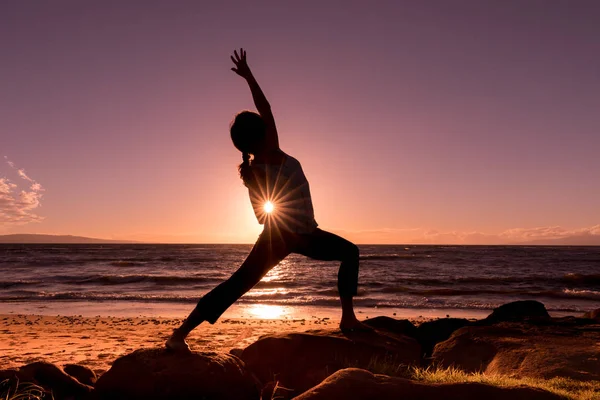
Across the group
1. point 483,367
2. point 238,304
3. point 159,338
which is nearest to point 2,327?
point 159,338

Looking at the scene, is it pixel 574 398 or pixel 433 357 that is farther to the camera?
pixel 433 357

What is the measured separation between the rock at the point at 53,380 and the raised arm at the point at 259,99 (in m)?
2.70

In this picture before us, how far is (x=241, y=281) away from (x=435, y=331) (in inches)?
162

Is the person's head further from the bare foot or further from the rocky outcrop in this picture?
the rocky outcrop

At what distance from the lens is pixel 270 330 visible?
1174 cm

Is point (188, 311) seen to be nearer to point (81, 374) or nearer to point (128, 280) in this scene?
point (81, 374)

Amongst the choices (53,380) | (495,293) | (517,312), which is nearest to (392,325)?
(517,312)

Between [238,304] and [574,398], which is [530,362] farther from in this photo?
[238,304]

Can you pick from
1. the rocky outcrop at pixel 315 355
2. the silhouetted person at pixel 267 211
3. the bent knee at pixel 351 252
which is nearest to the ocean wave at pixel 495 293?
the rocky outcrop at pixel 315 355

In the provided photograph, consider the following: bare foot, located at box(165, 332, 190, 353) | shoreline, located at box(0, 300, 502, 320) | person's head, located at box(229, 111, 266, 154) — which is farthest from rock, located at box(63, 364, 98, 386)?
shoreline, located at box(0, 300, 502, 320)

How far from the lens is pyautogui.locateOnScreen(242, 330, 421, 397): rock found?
4660mm

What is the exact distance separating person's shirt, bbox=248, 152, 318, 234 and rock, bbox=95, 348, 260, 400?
133cm

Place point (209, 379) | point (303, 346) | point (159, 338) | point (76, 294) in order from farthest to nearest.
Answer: point (76, 294) → point (159, 338) → point (303, 346) → point (209, 379)

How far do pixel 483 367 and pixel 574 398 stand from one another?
7.15 feet
